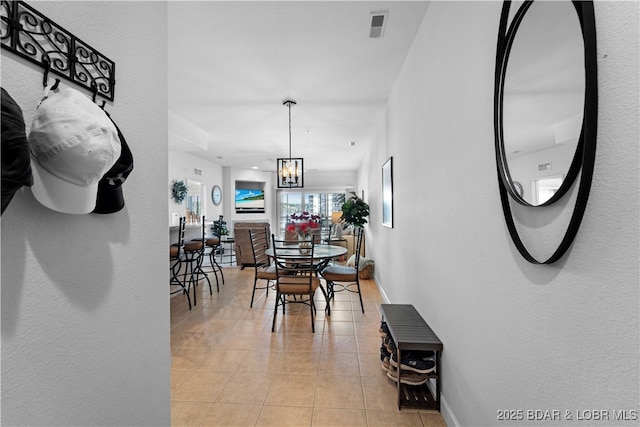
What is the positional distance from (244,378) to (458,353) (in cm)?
156

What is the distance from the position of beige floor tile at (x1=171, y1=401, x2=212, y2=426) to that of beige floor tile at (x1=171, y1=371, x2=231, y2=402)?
0.05m

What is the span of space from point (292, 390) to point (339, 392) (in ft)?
1.10

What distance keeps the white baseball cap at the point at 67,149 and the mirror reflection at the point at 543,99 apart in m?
1.23

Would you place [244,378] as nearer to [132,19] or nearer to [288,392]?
[288,392]

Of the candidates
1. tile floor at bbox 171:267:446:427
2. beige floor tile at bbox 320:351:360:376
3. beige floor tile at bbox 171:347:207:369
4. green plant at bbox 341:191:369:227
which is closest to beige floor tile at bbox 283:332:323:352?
tile floor at bbox 171:267:446:427

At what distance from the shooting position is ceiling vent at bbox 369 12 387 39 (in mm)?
2059

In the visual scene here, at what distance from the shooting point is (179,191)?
6176 mm

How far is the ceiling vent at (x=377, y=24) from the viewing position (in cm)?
206

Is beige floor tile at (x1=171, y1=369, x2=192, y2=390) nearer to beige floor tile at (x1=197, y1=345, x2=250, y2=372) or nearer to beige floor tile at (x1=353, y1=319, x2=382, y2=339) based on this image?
beige floor tile at (x1=197, y1=345, x2=250, y2=372)

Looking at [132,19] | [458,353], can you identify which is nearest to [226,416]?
[458,353]

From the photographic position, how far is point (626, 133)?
0.65 m

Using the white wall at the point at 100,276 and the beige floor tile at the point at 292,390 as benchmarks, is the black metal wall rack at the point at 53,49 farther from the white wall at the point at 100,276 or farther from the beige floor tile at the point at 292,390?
the beige floor tile at the point at 292,390

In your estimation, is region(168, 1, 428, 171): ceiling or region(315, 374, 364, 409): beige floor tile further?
region(168, 1, 428, 171): ceiling

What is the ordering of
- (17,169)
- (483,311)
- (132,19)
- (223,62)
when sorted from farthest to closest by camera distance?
(223,62) < (483,311) < (132,19) < (17,169)
